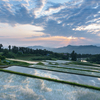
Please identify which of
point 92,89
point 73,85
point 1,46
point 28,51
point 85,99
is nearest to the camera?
point 85,99

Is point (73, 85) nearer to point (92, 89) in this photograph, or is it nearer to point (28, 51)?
point (92, 89)

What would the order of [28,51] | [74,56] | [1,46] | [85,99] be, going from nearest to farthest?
[85,99]
[74,56]
[28,51]
[1,46]

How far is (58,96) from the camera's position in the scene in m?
6.25

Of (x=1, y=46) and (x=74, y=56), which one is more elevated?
(x=1, y=46)

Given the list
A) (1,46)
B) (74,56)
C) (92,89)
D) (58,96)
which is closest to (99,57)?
(74,56)

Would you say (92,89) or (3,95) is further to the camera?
(92,89)

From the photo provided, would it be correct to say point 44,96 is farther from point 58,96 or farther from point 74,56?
point 74,56

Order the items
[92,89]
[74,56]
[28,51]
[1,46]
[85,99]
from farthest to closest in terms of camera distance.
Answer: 1. [1,46]
2. [28,51]
3. [74,56]
4. [92,89]
5. [85,99]

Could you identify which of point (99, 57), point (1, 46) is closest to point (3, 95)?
point (99, 57)

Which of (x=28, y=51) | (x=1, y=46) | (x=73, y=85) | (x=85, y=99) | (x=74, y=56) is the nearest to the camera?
(x=85, y=99)

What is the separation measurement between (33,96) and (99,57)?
52.7 m

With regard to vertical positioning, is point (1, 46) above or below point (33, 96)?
above

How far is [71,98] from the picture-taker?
6.12m

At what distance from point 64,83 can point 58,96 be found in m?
2.90
